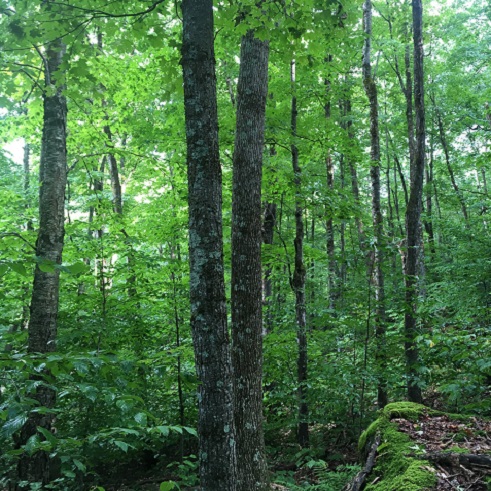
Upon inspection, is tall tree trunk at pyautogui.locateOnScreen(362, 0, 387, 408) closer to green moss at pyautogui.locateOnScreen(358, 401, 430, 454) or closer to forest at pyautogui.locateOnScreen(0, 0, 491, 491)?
forest at pyautogui.locateOnScreen(0, 0, 491, 491)

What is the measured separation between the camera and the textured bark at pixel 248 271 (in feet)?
16.5

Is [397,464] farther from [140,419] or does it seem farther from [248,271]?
[248,271]

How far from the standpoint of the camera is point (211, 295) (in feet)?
8.92

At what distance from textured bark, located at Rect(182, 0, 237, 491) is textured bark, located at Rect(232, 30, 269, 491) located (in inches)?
100

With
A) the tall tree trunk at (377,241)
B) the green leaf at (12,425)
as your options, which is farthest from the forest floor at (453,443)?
the green leaf at (12,425)

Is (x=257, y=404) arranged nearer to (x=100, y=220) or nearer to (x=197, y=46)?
(x=197, y=46)

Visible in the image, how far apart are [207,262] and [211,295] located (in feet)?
0.77

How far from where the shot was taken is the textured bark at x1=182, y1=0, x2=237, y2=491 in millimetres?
2621

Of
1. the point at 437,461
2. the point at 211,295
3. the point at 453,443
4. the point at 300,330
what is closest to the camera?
the point at 211,295

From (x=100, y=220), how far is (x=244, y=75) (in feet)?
13.7

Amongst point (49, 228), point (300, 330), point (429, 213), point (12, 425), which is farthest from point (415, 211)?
point (429, 213)

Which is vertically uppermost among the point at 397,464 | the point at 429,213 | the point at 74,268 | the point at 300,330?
the point at 429,213

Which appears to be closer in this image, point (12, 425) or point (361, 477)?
point (12, 425)

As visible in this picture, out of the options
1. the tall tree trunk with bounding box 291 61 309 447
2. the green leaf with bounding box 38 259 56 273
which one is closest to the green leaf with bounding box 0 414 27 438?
the green leaf with bounding box 38 259 56 273
